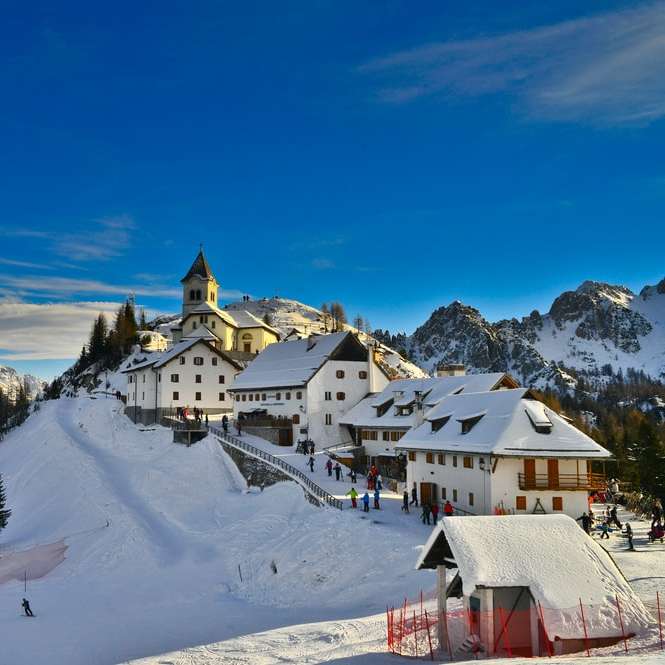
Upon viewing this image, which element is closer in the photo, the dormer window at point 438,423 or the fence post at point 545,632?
the fence post at point 545,632

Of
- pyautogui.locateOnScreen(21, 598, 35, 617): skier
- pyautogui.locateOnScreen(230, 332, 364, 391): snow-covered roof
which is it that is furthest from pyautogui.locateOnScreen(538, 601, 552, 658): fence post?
pyautogui.locateOnScreen(230, 332, 364, 391): snow-covered roof

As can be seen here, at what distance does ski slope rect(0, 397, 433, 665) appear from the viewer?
28297mm

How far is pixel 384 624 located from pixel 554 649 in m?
7.92

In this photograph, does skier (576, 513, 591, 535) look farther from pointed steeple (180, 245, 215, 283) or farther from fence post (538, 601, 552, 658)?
pointed steeple (180, 245, 215, 283)

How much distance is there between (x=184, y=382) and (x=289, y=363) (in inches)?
595

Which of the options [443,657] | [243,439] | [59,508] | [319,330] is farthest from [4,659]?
[319,330]

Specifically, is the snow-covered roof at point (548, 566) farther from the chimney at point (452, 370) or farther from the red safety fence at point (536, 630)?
the chimney at point (452, 370)

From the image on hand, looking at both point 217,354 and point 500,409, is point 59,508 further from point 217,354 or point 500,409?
point 500,409

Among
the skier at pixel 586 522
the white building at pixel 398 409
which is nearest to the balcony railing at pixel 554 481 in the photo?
the skier at pixel 586 522

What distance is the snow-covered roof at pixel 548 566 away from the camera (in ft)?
59.5

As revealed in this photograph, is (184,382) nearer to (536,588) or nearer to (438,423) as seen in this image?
(438,423)

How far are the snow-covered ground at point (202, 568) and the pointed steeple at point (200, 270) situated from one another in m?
69.0

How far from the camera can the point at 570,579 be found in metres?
18.7

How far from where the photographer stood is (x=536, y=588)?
719 inches
